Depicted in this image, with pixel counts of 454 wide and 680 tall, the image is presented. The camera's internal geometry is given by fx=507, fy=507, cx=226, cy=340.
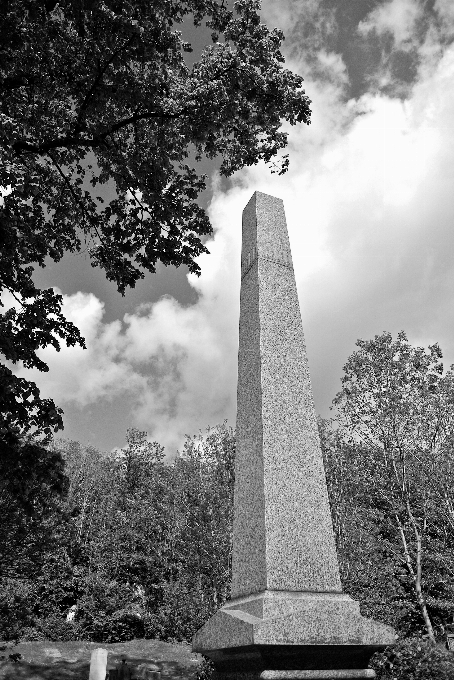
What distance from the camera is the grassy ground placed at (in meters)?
15.3

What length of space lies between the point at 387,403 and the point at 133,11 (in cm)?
1684

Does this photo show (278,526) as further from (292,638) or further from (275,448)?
(292,638)

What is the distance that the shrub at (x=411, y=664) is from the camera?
9.00 metres

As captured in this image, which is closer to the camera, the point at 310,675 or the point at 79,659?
the point at 310,675

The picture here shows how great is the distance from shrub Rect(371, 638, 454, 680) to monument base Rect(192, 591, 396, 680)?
6390 millimetres

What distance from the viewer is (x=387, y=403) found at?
792 inches

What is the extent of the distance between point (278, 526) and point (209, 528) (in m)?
13.2

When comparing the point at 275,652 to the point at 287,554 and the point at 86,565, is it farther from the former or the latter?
the point at 86,565

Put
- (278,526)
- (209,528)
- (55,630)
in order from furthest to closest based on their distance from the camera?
(55,630) < (209,528) < (278,526)

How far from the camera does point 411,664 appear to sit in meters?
9.18

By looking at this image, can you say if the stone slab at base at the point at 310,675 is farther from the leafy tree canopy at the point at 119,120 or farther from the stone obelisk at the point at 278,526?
the leafy tree canopy at the point at 119,120

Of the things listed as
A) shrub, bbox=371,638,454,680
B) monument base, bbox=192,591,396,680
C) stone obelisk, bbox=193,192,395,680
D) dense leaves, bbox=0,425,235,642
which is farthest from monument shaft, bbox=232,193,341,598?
dense leaves, bbox=0,425,235,642

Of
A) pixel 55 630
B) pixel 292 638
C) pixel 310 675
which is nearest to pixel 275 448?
pixel 292 638

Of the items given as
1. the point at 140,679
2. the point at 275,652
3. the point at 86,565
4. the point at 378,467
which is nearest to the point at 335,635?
the point at 275,652
